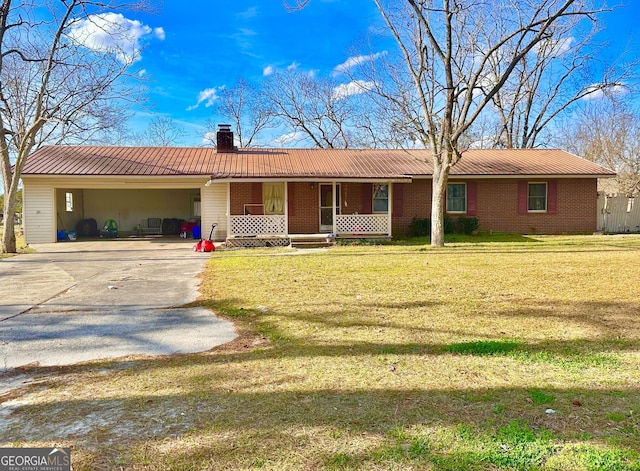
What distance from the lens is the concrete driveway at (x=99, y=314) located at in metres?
4.46

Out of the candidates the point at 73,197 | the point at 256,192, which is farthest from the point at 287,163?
the point at 73,197

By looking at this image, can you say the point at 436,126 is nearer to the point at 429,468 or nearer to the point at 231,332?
the point at 231,332

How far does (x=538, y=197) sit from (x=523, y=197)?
811mm

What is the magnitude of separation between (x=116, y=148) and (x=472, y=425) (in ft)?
73.4

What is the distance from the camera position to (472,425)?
273cm

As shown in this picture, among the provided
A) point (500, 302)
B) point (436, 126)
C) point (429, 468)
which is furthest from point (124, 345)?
point (436, 126)

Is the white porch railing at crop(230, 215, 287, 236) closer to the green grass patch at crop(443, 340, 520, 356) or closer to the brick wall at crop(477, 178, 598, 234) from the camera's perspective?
the brick wall at crop(477, 178, 598, 234)

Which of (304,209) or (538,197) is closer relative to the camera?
(304,209)

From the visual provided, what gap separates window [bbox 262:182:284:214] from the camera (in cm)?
1773

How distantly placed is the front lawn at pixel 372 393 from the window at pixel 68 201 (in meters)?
17.6

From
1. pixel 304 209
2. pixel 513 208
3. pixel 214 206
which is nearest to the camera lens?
pixel 304 209

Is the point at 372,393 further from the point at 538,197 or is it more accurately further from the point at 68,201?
the point at 68,201

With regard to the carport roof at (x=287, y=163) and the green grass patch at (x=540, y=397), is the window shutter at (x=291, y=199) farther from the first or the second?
the green grass patch at (x=540, y=397)

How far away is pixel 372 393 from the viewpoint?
3.22 metres
